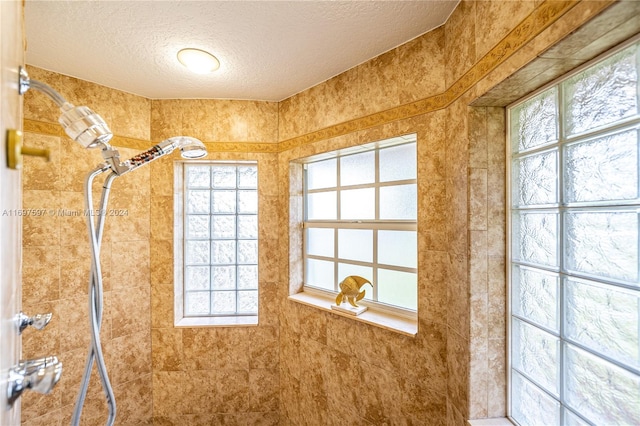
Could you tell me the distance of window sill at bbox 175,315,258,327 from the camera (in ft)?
6.48

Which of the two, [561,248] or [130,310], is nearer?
[561,248]

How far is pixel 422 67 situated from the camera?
1.32m

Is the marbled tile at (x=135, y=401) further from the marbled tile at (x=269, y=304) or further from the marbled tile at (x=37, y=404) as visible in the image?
the marbled tile at (x=269, y=304)

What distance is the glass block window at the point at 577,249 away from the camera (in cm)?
72

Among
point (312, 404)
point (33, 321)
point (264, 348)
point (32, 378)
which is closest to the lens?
point (32, 378)

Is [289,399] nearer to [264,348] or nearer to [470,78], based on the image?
[264,348]

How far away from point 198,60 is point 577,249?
187 centimetres

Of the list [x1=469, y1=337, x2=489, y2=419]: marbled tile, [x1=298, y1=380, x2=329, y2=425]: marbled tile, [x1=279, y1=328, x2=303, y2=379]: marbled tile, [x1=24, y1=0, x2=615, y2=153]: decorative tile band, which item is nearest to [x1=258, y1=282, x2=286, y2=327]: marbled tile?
[x1=279, y1=328, x2=303, y2=379]: marbled tile

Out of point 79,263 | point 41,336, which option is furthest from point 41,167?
point 41,336

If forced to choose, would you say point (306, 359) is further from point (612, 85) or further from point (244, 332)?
point (612, 85)

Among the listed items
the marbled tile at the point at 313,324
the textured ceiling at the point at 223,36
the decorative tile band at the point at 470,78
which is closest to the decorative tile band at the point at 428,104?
the decorative tile band at the point at 470,78

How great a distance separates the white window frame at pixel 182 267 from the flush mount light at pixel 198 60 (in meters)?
0.65

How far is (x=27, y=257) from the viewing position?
1511 millimetres

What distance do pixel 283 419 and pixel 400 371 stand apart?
1.12 metres
